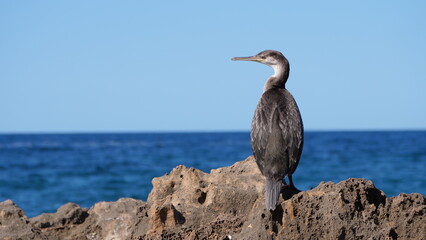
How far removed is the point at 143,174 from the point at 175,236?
21.4 m

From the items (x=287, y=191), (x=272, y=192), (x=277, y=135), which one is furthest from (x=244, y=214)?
(x=277, y=135)

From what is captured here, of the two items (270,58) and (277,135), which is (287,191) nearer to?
(277,135)

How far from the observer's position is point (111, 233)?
6051 mm

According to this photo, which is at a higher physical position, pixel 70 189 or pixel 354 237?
pixel 354 237

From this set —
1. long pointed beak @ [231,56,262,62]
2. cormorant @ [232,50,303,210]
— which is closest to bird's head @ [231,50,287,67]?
long pointed beak @ [231,56,262,62]

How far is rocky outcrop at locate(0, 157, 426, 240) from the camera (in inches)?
192

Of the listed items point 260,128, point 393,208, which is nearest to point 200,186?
point 260,128

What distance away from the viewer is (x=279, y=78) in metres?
6.63

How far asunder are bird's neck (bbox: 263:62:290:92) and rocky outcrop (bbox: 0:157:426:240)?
2.39 feet

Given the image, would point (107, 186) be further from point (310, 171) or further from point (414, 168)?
point (414, 168)

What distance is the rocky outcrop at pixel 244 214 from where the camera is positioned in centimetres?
487

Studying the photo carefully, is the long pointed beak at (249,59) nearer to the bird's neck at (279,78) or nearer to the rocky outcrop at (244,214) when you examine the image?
the bird's neck at (279,78)

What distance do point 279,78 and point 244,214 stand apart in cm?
159

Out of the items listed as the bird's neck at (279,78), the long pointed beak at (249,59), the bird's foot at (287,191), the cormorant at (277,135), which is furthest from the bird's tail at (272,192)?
the long pointed beak at (249,59)
